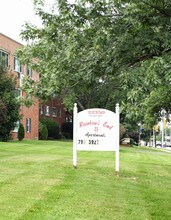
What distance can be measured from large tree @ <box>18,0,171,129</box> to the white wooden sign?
2577 mm

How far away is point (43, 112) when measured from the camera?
58.3m

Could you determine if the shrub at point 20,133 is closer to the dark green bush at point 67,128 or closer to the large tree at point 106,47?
the dark green bush at point 67,128

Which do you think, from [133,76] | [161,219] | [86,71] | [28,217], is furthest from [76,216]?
[86,71]

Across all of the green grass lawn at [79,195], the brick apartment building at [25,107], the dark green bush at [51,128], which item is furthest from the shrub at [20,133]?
the green grass lawn at [79,195]

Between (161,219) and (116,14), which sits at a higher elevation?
(116,14)

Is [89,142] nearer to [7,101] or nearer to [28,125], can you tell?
[7,101]

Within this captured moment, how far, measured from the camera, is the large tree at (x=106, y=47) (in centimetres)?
837

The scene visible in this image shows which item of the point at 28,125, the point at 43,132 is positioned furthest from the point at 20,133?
the point at 43,132

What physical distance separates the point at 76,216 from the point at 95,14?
4544 mm

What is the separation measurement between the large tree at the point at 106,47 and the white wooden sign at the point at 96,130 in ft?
8.45

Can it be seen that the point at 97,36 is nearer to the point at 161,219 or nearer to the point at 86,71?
the point at 86,71

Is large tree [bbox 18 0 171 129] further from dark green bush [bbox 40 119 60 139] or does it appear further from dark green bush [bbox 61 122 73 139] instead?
dark green bush [bbox 61 122 73 139]

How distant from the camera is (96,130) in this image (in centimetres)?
1354

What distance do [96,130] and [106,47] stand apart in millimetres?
4645
